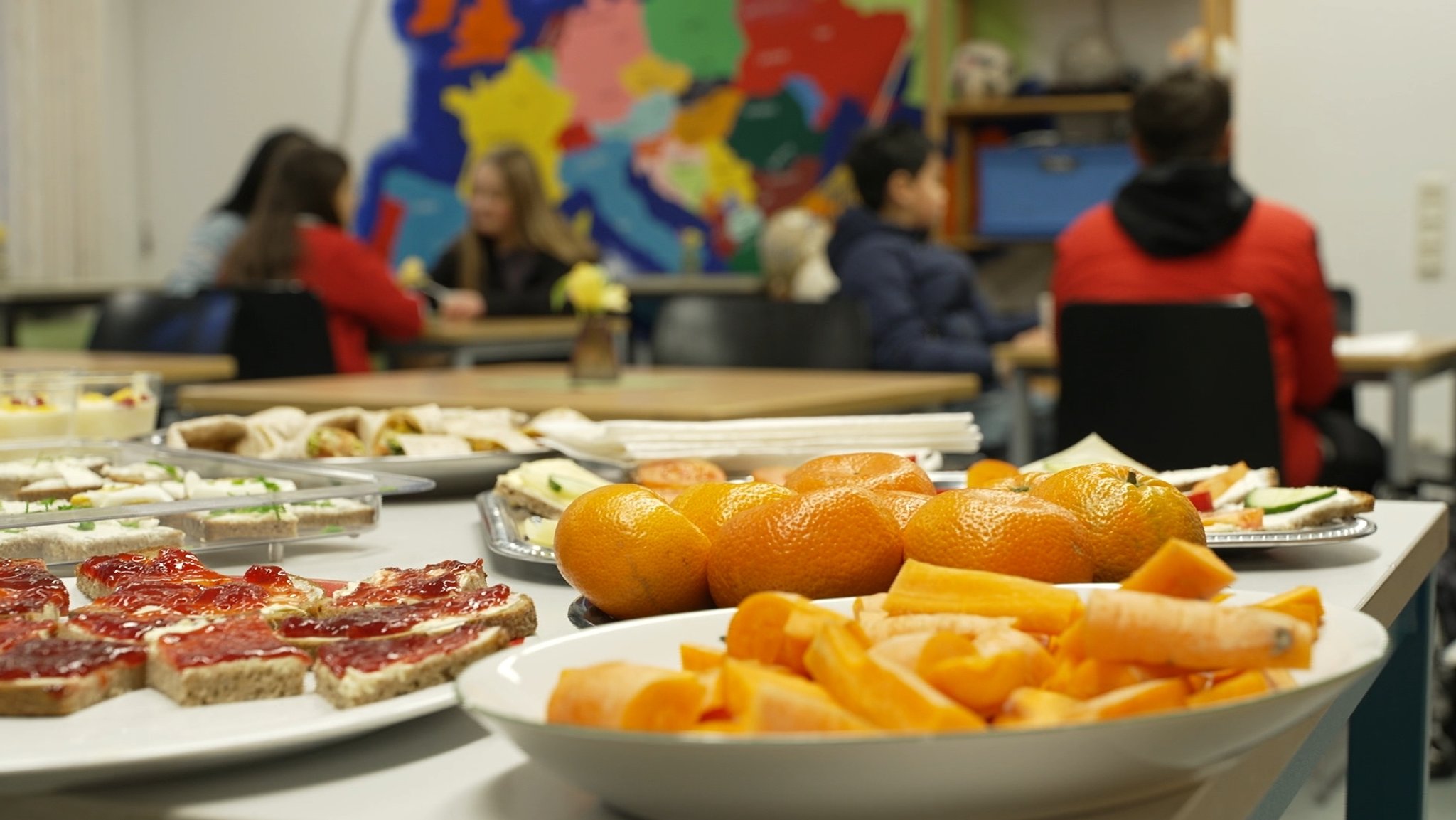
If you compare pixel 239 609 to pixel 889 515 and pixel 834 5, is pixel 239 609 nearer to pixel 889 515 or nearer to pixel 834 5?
pixel 889 515

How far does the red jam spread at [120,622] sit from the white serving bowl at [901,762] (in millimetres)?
199

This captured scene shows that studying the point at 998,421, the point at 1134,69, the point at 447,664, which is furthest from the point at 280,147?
the point at 447,664

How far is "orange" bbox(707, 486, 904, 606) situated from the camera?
71 centimetres

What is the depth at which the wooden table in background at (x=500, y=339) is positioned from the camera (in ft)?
15.0

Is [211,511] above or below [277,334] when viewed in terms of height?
above

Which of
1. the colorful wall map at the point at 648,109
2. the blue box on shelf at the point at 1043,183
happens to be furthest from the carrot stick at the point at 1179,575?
the colorful wall map at the point at 648,109

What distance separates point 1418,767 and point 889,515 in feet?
2.43

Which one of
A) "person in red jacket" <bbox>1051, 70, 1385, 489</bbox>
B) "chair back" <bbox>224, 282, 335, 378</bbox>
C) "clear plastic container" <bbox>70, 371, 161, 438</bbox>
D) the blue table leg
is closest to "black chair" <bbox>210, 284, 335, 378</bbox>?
"chair back" <bbox>224, 282, 335, 378</bbox>

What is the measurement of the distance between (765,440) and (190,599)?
642 mm

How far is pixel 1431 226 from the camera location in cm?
458

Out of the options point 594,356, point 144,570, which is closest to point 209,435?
point 144,570

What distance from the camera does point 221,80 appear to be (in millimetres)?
7973

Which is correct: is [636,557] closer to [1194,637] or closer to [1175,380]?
[1194,637]

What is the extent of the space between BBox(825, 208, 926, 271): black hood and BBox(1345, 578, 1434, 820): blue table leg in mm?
2729
